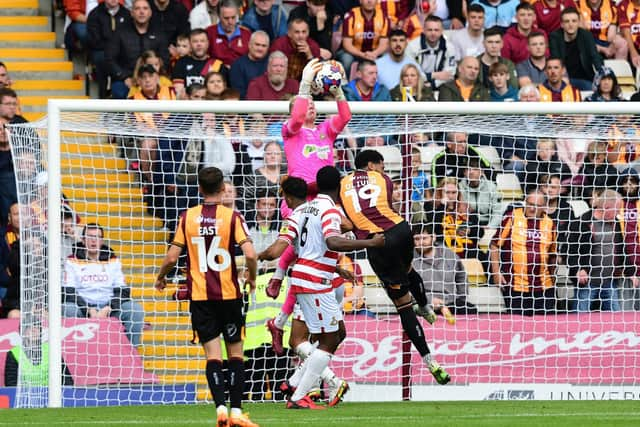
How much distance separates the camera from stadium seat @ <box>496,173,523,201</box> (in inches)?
646

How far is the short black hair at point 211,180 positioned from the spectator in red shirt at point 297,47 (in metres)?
8.01

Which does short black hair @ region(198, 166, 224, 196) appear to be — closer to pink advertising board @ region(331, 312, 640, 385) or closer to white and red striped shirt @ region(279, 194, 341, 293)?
white and red striped shirt @ region(279, 194, 341, 293)

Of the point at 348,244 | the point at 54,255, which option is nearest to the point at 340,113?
the point at 348,244

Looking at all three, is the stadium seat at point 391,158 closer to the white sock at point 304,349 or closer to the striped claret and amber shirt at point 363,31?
the white sock at point 304,349

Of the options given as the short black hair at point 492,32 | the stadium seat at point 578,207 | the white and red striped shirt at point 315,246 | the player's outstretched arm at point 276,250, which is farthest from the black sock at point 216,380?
the short black hair at point 492,32

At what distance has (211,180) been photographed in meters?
11.4

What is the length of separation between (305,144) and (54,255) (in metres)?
2.67

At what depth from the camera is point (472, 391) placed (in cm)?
1579

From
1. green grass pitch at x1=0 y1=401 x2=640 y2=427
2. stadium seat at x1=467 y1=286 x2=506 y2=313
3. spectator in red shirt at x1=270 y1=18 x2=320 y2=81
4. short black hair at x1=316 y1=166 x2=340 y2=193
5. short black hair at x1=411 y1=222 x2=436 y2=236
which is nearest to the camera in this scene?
green grass pitch at x1=0 y1=401 x2=640 y2=427

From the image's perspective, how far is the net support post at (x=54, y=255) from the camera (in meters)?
14.1

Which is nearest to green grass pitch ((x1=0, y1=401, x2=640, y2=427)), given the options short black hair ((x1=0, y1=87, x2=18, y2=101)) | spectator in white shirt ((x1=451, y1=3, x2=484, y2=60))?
short black hair ((x1=0, y1=87, x2=18, y2=101))

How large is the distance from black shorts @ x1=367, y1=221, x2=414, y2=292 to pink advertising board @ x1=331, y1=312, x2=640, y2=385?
1860 mm

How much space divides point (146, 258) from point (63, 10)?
20.0 feet

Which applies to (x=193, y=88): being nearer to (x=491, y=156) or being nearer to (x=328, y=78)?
(x=491, y=156)
